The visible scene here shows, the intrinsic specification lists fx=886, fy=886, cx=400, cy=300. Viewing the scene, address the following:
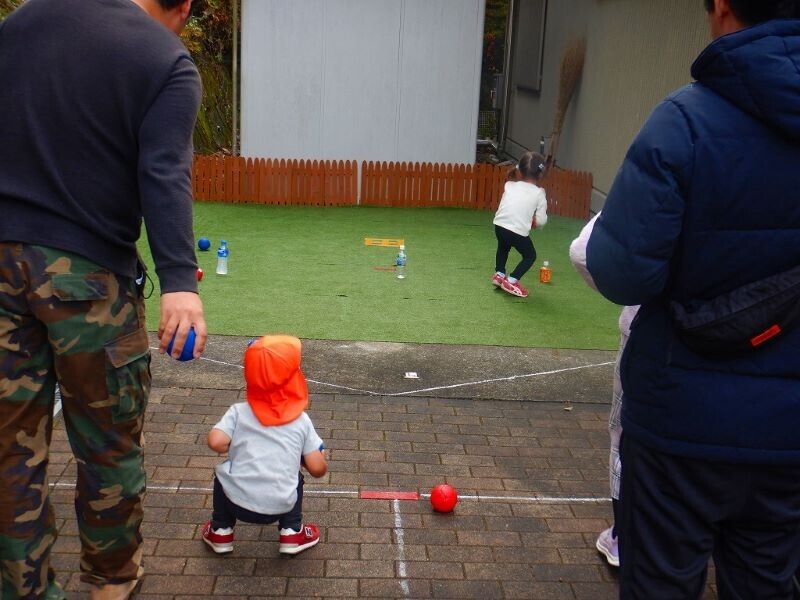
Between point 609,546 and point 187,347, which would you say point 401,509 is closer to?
point 609,546

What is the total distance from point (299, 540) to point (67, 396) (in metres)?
1.27

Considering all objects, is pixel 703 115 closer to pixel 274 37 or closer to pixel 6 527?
pixel 6 527

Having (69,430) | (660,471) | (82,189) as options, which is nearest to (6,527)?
(69,430)

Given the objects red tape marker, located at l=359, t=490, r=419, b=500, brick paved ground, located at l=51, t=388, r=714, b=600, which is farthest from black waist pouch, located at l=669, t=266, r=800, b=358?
red tape marker, located at l=359, t=490, r=419, b=500

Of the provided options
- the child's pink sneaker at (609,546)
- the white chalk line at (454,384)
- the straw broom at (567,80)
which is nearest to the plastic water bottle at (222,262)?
the white chalk line at (454,384)

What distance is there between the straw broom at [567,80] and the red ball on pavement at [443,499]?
12.6m

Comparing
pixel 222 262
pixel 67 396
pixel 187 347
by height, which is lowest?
pixel 222 262

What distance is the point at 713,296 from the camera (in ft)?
7.25

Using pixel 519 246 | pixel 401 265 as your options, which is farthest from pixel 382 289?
pixel 519 246

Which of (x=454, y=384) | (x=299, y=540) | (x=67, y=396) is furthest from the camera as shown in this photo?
(x=454, y=384)

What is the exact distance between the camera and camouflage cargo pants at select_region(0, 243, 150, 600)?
8.43 feet

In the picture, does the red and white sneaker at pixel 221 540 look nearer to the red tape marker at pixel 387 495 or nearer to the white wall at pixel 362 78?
the red tape marker at pixel 387 495

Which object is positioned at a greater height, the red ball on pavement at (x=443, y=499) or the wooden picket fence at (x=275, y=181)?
the red ball on pavement at (x=443, y=499)

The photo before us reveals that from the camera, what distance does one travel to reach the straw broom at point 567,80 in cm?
1589
